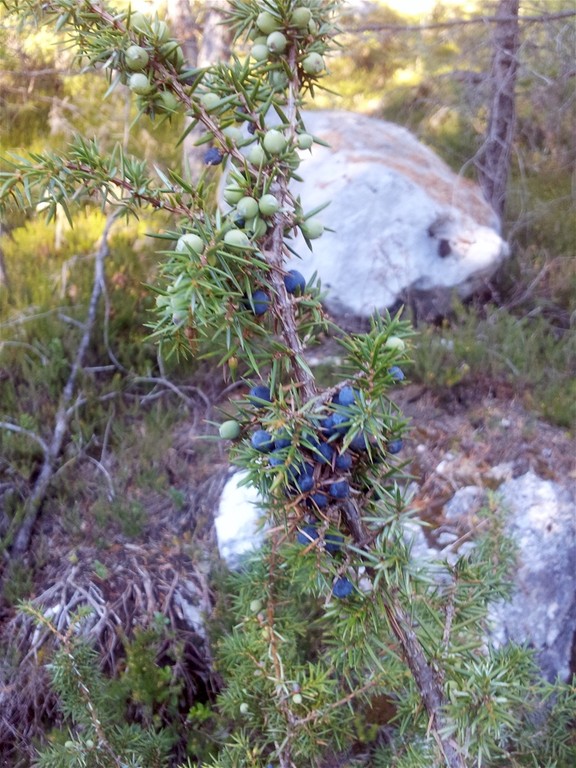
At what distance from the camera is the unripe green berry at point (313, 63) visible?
1.14m

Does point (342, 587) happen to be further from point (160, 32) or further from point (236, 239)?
point (160, 32)

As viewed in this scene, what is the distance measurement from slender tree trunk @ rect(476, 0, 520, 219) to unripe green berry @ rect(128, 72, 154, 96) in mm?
3772

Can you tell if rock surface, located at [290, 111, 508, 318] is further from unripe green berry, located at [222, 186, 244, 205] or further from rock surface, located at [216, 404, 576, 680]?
unripe green berry, located at [222, 186, 244, 205]

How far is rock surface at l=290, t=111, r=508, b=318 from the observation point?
4289 mm

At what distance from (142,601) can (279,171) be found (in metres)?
2.19

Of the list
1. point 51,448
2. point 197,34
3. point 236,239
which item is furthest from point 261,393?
point 197,34

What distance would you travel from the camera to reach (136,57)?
997 mm

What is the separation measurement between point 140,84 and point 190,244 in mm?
325

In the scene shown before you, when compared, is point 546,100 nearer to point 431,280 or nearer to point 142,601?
point 431,280

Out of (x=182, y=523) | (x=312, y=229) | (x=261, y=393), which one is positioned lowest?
(x=182, y=523)

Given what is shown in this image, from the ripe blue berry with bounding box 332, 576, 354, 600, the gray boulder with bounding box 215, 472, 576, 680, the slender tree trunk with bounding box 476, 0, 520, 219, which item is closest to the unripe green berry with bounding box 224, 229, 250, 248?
the ripe blue berry with bounding box 332, 576, 354, 600

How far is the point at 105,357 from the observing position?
3832mm

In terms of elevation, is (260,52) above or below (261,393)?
above

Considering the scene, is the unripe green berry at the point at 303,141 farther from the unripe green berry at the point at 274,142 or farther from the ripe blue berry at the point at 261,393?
the ripe blue berry at the point at 261,393
